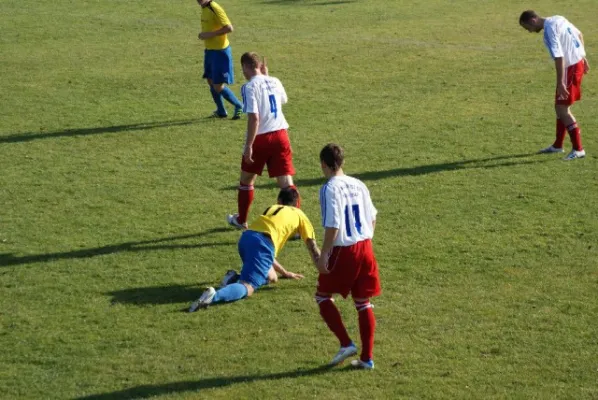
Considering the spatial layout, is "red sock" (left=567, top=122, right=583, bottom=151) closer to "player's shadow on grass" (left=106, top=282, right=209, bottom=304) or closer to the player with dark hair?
the player with dark hair

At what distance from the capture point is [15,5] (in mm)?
26594

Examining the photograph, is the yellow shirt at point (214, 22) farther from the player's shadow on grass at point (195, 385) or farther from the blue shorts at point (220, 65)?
the player's shadow on grass at point (195, 385)

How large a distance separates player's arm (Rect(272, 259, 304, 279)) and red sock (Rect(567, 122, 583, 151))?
5.42 metres

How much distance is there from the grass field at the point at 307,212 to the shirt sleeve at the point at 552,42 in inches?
60.1

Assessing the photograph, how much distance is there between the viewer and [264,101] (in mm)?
10922

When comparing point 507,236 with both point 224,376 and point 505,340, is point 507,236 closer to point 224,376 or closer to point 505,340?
point 505,340

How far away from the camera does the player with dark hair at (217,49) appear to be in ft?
51.9

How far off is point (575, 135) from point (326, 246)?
23.2 ft

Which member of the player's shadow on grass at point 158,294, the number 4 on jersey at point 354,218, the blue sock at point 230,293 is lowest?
the player's shadow on grass at point 158,294

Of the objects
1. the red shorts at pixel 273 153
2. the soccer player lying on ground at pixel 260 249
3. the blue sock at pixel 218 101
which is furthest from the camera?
the blue sock at pixel 218 101

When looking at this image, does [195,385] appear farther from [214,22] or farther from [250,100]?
[214,22]

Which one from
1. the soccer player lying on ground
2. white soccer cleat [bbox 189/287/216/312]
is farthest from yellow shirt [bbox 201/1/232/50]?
white soccer cleat [bbox 189/287/216/312]

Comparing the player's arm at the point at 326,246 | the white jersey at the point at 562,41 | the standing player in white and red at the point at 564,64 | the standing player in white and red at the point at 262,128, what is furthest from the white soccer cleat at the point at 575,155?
the player's arm at the point at 326,246

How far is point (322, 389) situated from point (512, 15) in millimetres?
18892
